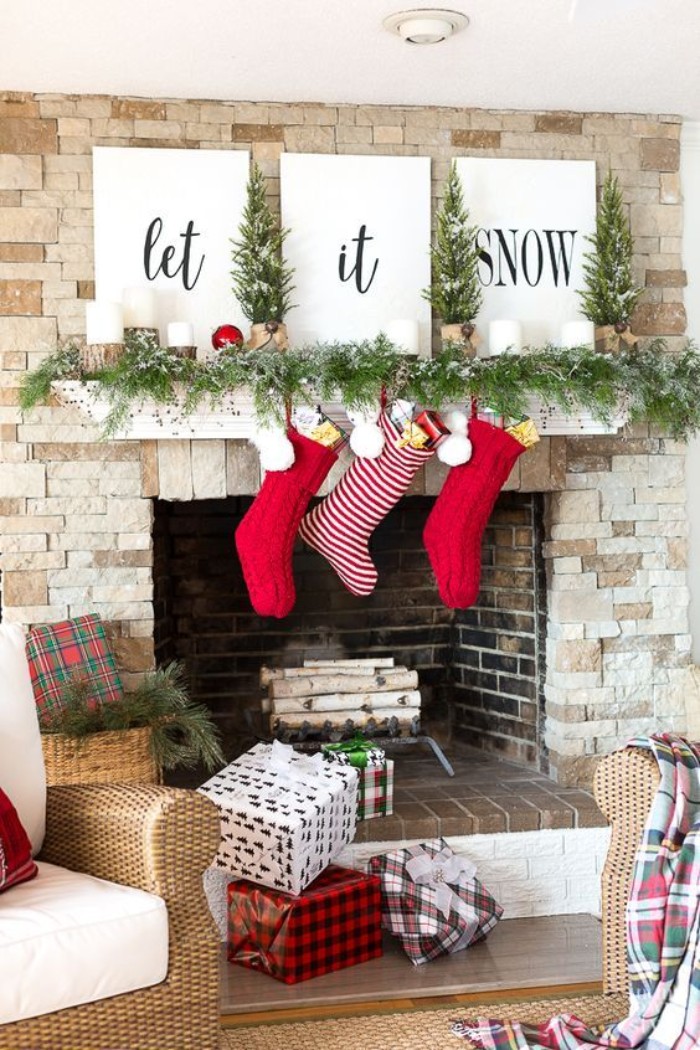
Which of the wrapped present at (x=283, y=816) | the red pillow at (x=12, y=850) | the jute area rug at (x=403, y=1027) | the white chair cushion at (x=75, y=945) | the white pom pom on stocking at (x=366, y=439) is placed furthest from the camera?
the white pom pom on stocking at (x=366, y=439)

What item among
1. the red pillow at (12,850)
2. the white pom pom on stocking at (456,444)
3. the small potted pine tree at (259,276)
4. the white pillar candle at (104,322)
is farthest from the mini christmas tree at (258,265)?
the red pillow at (12,850)

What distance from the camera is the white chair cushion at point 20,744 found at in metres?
2.56

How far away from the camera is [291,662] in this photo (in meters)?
4.30

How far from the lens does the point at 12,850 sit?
2.41 metres

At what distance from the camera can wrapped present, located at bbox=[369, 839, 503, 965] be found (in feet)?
10.5

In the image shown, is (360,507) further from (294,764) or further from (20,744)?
(20,744)

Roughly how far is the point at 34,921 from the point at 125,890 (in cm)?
21

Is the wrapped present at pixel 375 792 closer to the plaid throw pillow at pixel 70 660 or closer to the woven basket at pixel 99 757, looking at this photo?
the woven basket at pixel 99 757

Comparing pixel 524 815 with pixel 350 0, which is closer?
pixel 350 0

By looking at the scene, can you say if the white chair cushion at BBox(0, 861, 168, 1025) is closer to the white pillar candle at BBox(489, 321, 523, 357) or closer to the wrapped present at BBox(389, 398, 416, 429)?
the wrapped present at BBox(389, 398, 416, 429)

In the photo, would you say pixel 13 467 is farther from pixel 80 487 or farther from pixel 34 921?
pixel 34 921

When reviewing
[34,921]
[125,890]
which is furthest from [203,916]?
[34,921]

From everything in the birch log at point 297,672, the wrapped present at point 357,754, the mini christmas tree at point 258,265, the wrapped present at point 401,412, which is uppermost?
the mini christmas tree at point 258,265

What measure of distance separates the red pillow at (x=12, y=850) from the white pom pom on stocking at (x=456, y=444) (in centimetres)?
162
